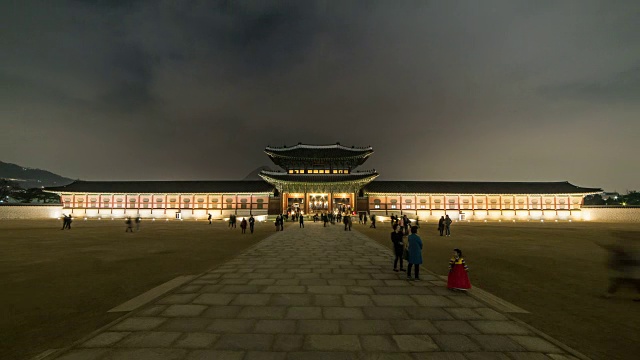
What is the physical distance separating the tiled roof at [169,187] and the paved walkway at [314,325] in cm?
3732

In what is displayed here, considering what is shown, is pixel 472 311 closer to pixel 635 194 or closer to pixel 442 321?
pixel 442 321

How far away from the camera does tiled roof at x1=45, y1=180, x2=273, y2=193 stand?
43969 mm

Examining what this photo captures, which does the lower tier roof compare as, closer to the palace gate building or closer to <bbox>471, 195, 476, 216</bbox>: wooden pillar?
the palace gate building

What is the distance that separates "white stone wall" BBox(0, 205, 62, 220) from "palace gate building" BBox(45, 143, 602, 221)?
184cm

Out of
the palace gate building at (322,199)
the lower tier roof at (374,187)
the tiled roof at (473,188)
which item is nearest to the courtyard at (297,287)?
the palace gate building at (322,199)

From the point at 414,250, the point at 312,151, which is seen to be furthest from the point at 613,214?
the point at 414,250

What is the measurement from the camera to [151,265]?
10.2 meters

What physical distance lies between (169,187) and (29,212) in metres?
19.9

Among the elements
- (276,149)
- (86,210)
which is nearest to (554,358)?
(276,149)

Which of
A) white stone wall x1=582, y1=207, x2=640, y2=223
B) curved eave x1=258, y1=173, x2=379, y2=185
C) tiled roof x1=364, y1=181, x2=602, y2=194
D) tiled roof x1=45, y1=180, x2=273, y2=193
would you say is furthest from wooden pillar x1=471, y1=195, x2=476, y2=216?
tiled roof x1=45, y1=180, x2=273, y2=193

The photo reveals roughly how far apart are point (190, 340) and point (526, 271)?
1040cm

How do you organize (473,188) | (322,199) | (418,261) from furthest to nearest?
(473,188), (322,199), (418,261)

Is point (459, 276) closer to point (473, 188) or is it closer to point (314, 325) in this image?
point (314, 325)

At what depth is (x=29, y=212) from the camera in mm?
42844
